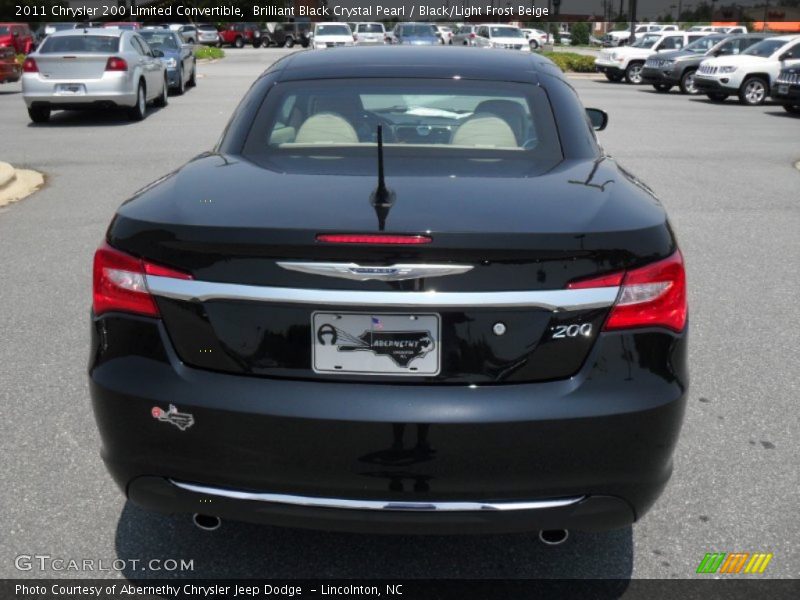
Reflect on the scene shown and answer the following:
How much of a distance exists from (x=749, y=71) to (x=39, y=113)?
1671 cm

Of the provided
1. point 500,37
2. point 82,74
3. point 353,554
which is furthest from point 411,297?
point 500,37

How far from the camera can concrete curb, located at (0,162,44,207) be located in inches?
441

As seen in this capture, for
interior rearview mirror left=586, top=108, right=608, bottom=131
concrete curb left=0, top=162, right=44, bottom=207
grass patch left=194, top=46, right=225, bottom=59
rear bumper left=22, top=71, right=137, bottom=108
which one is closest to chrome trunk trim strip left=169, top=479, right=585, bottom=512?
interior rearview mirror left=586, top=108, right=608, bottom=131

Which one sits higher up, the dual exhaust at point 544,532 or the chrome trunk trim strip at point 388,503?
the chrome trunk trim strip at point 388,503

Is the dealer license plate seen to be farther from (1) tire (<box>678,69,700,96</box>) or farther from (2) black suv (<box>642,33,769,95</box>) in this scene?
(1) tire (<box>678,69,700,96</box>)

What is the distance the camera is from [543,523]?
294cm

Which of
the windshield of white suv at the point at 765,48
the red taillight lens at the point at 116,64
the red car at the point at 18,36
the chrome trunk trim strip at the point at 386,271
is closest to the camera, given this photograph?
the chrome trunk trim strip at the point at 386,271

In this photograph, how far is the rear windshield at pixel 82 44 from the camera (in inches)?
736

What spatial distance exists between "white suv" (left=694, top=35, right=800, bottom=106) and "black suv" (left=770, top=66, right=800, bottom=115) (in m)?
2.65

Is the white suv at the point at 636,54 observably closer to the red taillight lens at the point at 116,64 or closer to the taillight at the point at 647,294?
the red taillight lens at the point at 116,64

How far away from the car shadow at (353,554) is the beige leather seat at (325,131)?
1.62m

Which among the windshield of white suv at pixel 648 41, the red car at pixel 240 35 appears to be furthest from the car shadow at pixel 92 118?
the red car at pixel 240 35

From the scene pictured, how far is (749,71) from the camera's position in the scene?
25125 mm

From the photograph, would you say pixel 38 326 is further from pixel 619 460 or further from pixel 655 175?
pixel 655 175
